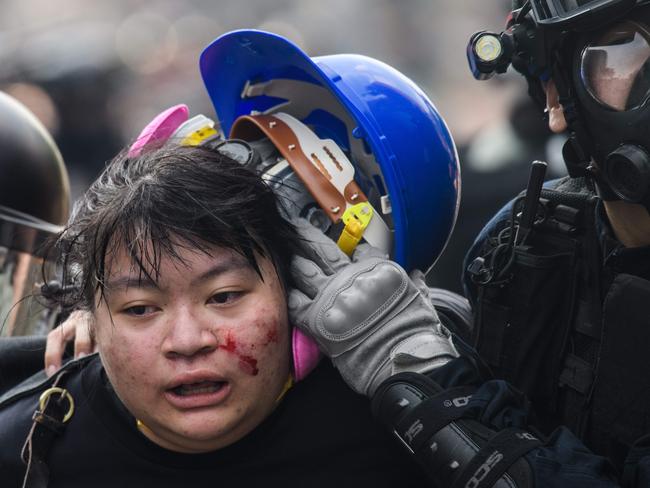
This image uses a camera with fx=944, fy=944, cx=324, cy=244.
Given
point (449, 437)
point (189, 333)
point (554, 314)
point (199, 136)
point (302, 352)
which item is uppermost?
point (199, 136)

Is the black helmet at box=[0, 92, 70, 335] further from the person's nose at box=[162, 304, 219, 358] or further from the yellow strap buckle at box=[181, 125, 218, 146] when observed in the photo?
the person's nose at box=[162, 304, 219, 358]

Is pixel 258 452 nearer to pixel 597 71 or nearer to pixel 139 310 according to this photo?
pixel 139 310

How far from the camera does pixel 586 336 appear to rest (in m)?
2.47

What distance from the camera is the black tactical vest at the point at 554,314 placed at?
2.41m

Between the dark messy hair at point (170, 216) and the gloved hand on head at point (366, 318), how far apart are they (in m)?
0.10

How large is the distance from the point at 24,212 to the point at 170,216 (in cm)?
161

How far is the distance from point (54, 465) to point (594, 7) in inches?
66.9

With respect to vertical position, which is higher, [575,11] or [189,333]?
[575,11]

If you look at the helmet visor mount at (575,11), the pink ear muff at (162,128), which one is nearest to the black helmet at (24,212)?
the pink ear muff at (162,128)

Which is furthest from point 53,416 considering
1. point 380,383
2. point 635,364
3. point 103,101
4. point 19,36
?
point 19,36

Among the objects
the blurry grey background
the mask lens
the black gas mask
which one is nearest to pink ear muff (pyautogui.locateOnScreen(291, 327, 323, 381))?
the black gas mask

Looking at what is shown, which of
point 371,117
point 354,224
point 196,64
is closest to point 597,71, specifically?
point 371,117

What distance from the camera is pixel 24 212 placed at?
3543 mm

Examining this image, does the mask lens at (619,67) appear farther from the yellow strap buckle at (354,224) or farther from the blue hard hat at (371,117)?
the yellow strap buckle at (354,224)
